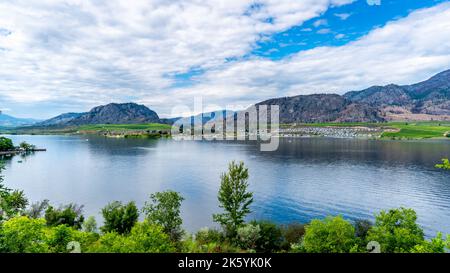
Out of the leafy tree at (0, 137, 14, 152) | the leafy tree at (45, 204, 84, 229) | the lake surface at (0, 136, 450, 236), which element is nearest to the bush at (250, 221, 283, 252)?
the lake surface at (0, 136, 450, 236)

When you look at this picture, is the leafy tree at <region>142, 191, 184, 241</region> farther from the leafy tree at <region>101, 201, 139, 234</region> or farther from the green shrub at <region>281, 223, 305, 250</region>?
the green shrub at <region>281, 223, 305, 250</region>

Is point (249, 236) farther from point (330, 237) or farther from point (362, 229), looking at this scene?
point (362, 229)

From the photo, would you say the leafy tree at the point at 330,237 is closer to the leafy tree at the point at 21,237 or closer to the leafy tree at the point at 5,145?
the leafy tree at the point at 21,237

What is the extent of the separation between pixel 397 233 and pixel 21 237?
24.0 meters

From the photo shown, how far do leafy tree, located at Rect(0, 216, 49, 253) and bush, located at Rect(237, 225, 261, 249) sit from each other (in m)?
16.8

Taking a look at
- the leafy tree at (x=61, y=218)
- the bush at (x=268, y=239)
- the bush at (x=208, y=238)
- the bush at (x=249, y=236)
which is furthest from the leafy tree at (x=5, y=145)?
the bush at (x=268, y=239)

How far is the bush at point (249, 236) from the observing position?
93.5 ft

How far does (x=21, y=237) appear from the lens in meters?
16.9

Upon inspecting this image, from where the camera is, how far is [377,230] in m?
22.4

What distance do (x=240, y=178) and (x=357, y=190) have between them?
33.3 metres
